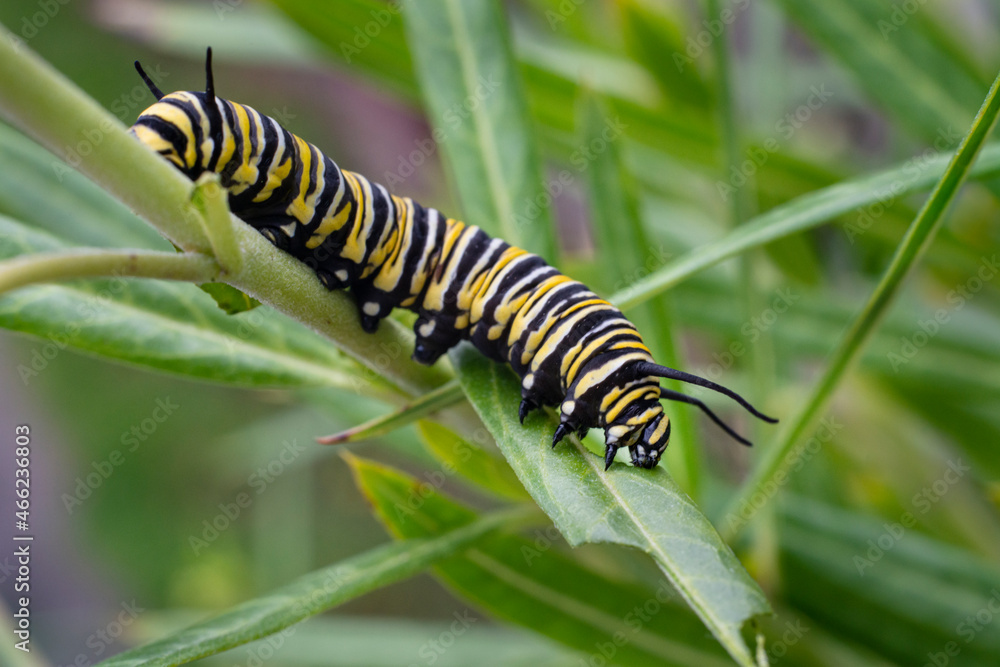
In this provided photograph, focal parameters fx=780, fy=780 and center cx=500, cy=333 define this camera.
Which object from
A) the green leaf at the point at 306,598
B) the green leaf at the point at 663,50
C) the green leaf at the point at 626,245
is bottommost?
the green leaf at the point at 306,598

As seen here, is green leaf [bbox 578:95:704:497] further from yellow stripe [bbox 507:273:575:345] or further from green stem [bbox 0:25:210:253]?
green stem [bbox 0:25:210:253]

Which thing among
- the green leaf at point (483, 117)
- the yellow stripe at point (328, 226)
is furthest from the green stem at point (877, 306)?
the yellow stripe at point (328, 226)

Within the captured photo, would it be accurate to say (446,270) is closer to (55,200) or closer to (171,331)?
(171,331)

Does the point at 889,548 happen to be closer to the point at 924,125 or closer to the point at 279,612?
the point at 924,125

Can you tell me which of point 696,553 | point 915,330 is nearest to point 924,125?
point 915,330

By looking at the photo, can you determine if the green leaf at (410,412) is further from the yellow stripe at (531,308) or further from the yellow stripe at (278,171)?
the yellow stripe at (278,171)
